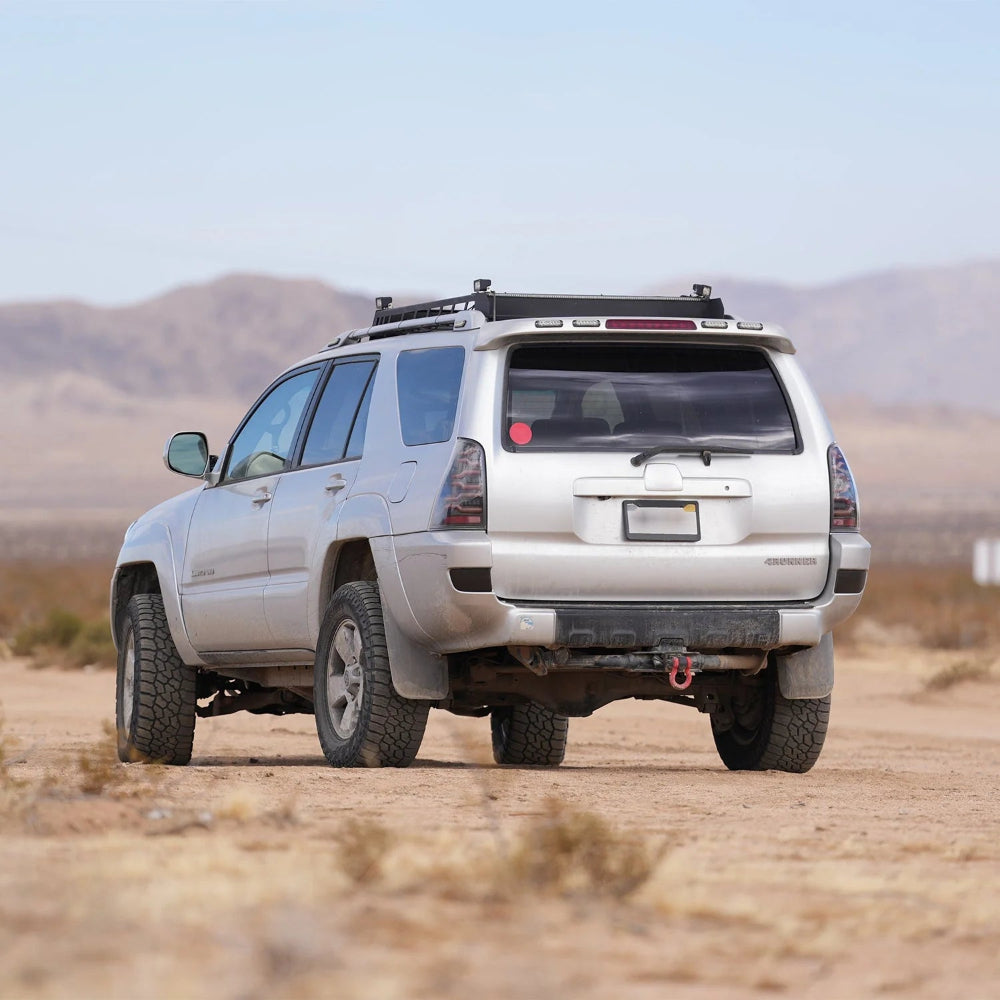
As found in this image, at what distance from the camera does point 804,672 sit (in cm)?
924

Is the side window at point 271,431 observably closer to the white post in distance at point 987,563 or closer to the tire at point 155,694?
the tire at point 155,694

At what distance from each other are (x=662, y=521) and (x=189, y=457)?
332 centimetres

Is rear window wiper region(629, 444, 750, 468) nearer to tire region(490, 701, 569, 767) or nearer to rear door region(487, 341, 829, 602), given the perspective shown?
rear door region(487, 341, 829, 602)

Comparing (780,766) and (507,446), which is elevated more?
(507,446)

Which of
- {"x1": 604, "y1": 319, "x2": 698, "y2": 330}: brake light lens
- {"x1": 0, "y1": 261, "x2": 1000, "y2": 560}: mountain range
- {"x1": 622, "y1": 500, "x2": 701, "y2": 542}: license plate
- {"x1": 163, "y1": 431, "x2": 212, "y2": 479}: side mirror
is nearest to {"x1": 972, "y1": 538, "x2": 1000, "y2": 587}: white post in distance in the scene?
{"x1": 163, "y1": 431, "x2": 212, "y2": 479}: side mirror

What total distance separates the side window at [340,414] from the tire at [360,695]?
2.41 ft

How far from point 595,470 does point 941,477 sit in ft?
399

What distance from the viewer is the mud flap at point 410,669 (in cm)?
884

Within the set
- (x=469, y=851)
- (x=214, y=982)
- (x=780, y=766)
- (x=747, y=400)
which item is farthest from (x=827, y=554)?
(x=214, y=982)

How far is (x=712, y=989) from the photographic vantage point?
4.28 m

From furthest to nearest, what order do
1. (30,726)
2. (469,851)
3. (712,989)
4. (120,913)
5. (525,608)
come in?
1. (30,726)
2. (525,608)
3. (469,851)
4. (120,913)
5. (712,989)

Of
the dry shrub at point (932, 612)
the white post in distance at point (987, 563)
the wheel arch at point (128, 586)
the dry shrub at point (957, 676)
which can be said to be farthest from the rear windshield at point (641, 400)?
the white post in distance at point (987, 563)

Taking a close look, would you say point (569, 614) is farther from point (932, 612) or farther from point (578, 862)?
point (932, 612)

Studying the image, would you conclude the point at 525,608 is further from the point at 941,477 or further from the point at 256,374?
the point at 256,374
